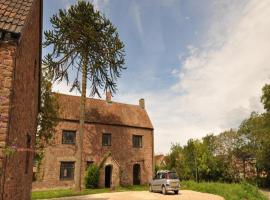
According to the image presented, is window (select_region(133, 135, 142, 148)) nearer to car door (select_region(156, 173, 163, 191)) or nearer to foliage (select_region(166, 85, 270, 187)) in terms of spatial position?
foliage (select_region(166, 85, 270, 187))

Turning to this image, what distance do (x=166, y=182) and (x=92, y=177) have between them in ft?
28.1

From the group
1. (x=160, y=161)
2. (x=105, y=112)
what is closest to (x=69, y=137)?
(x=105, y=112)

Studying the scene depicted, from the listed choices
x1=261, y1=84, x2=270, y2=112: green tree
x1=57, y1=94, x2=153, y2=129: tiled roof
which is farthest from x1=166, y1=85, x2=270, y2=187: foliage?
x1=57, y1=94, x2=153, y2=129: tiled roof

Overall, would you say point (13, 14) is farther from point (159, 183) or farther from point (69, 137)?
point (69, 137)

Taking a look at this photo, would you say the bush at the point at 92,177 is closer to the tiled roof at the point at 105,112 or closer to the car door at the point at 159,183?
the tiled roof at the point at 105,112

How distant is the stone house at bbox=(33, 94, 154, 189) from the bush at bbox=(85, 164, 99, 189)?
0.95 meters

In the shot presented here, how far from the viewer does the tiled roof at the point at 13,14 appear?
750 cm

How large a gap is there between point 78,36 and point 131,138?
537 inches

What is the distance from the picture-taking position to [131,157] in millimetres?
33188

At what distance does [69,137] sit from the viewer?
96.9 feet

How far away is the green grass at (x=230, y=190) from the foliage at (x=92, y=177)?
9.10 meters

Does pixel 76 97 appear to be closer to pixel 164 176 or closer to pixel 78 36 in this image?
pixel 78 36


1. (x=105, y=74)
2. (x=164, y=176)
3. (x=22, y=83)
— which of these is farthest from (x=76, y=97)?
(x=22, y=83)

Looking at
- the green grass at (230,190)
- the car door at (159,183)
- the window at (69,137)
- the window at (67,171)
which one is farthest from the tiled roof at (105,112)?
the car door at (159,183)
